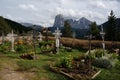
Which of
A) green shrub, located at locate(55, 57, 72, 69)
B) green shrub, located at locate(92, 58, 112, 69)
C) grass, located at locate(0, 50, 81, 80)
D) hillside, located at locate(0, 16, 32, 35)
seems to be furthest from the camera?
hillside, located at locate(0, 16, 32, 35)

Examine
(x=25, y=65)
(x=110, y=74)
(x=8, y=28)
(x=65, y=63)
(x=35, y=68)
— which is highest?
(x=8, y=28)

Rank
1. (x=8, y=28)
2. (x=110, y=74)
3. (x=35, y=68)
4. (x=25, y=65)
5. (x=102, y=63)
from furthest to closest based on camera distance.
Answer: (x=8, y=28)
(x=102, y=63)
(x=25, y=65)
(x=110, y=74)
(x=35, y=68)

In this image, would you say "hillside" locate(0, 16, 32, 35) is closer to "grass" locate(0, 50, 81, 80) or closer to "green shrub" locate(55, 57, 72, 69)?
"grass" locate(0, 50, 81, 80)

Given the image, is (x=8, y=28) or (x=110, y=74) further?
(x=8, y=28)

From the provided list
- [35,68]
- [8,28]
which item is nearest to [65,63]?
[35,68]

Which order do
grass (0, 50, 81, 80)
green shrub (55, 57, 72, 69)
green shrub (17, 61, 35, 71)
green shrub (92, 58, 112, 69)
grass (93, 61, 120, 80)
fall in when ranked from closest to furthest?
grass (0, 50, 81, 80) < grass (93, 61, 120, 80) < green shrub (17, 61, 35, 71) < green shrub (55, 57, 72, 69) < green shrub (92, 58, 112, 69)

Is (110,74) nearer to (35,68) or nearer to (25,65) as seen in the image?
(35,68)

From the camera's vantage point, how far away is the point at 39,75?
2061cm

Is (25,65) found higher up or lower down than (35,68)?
higher up

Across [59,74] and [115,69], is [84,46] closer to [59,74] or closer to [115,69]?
[115,69]

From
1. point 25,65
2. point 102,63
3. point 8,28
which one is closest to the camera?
point 25,65

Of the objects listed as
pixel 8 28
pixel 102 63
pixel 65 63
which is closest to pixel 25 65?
pixel 65 63

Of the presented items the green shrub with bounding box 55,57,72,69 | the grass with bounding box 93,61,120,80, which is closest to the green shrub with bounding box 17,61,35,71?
the green shrub with bounding box 55,57,72,69

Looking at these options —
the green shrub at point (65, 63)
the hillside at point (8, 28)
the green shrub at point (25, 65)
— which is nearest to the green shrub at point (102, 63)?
the green shrub at point (65, 63)
